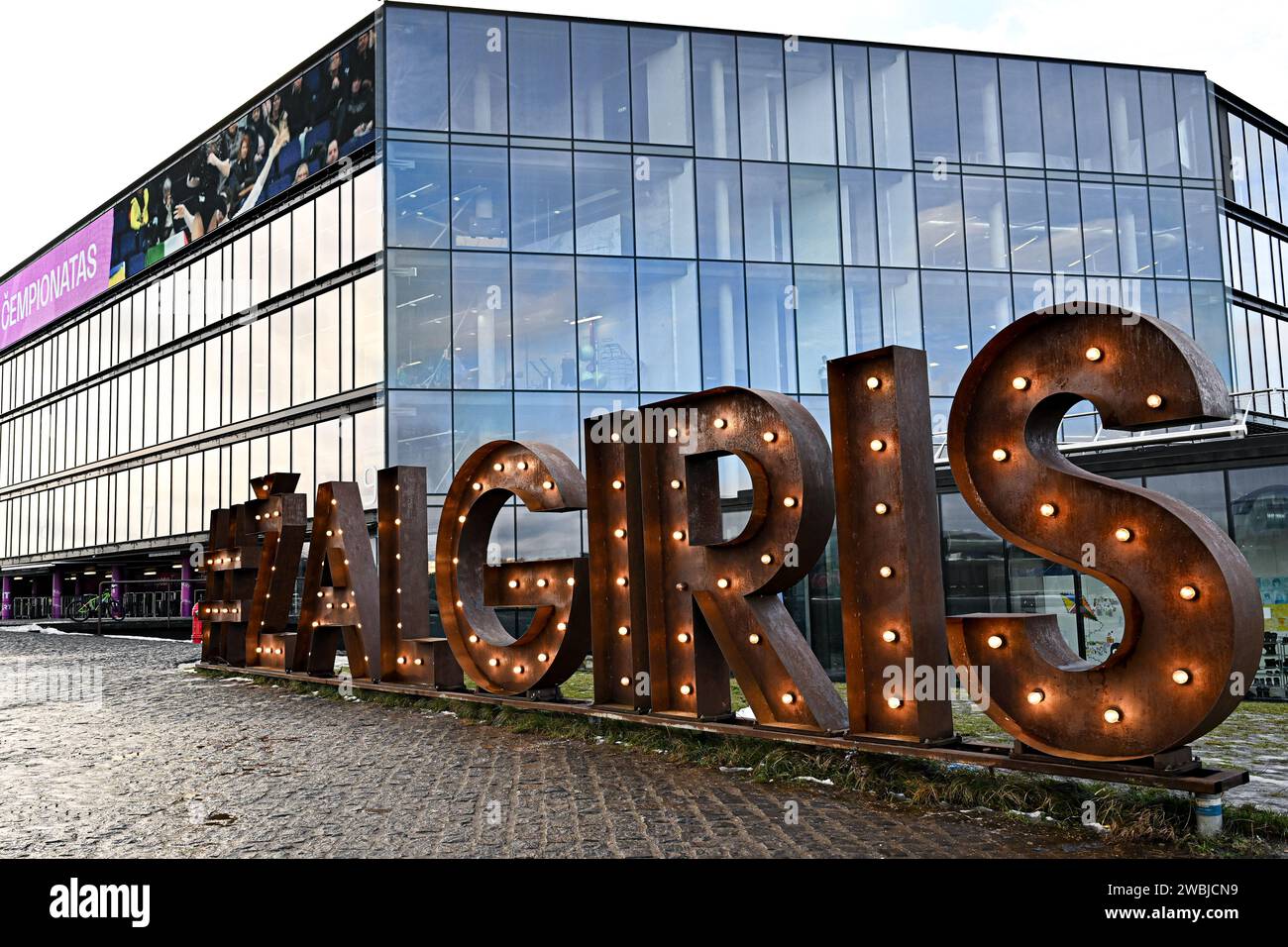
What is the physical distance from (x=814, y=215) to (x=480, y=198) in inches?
338

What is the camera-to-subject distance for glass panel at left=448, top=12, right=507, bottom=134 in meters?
26.3

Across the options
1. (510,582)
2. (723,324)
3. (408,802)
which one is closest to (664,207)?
(723,324)

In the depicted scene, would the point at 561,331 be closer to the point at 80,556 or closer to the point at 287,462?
the point at 287,462

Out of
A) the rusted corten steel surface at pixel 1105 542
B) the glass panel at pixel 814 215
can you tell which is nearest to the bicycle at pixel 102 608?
the glass panel at pixel 814 215

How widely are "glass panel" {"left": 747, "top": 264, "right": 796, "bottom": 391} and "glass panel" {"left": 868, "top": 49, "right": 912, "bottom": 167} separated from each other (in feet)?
14.7

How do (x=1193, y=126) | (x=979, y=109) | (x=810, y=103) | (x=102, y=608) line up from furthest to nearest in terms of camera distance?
(x=102, y=608) → (x=1193, y=126) → (x=979, y=109) → (x=810, y=103)

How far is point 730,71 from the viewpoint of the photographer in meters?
27.7

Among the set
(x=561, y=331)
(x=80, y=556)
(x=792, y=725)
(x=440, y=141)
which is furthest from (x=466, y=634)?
(x=80, y=556)

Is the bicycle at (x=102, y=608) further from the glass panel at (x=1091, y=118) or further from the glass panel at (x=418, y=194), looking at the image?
the glass panel at (x=1091, y=118)

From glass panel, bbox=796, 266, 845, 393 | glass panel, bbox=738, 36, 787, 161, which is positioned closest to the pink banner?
glass panel, bbox=738, 36, 787, 161

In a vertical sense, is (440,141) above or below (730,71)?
below

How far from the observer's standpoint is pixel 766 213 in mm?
27594

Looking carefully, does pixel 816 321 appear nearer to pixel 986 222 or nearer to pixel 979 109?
pixel 986 222

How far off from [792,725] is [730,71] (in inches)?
925
